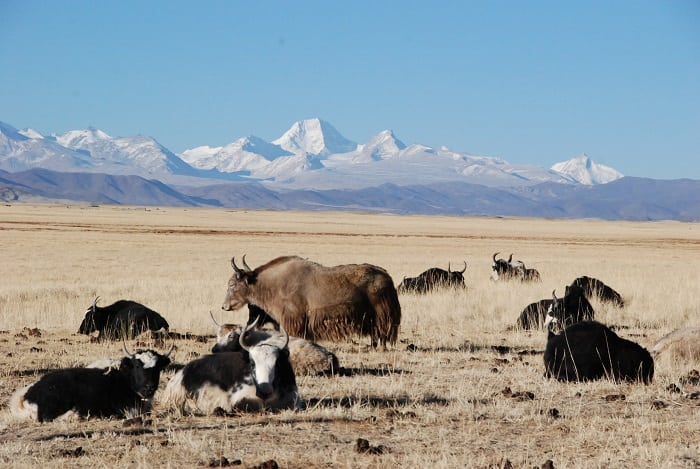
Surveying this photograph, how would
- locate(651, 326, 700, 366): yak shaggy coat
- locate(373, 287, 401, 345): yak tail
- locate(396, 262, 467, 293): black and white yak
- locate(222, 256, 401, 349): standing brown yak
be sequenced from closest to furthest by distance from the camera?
locate(651, 326, 700, 366): yak shaggy coat → locate(222, 256, 401, 349): standing brown yak → locate(373, 287, 401, 345): yak tail → locate(396, 262, 467, 293): black and white yak

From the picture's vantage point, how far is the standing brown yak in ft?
49.3

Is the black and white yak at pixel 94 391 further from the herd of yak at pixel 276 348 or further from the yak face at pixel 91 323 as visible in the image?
the yak face at pixel 91 323

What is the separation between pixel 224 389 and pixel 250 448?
1729 millimetres

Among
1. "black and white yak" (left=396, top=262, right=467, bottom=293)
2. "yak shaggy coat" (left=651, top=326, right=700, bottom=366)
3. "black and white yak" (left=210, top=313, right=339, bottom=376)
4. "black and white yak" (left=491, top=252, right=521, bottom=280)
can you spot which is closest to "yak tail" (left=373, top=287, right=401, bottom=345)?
"black and white yak" (left=210, top=313, right=339, bottom=376)

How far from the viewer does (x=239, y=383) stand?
32.3ft

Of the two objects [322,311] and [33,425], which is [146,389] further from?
[322,311]

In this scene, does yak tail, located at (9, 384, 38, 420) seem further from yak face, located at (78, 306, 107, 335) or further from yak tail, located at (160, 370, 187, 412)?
yak face, located at (78, 306, 107, 335)

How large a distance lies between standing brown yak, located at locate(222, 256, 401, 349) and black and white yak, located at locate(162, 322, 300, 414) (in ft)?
15.7

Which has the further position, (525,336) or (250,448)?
(525,336)

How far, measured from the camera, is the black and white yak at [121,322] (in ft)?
55.0

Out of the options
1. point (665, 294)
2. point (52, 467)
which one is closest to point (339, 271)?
point (52, 467)

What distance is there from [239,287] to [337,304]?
214 cm

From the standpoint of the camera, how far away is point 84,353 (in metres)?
14.4

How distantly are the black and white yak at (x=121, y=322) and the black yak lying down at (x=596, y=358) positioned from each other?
8030 millimetres
